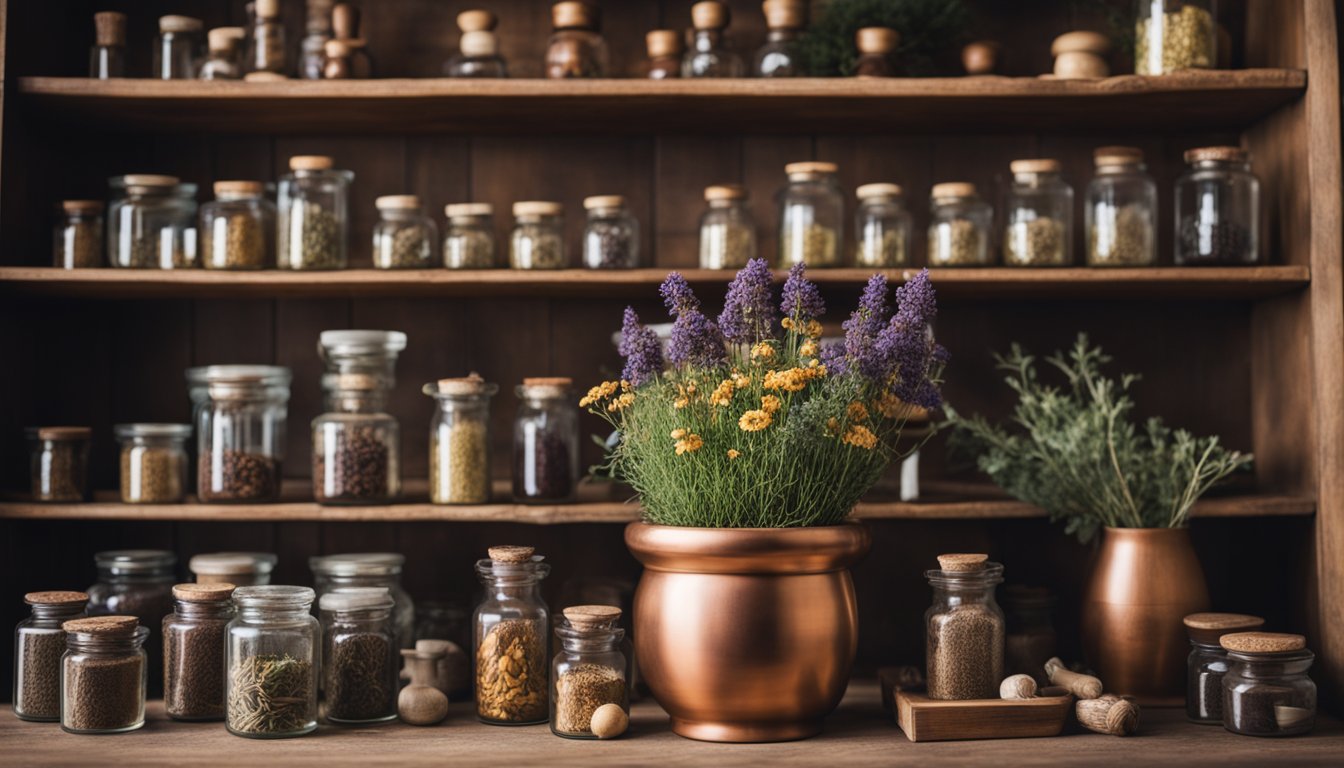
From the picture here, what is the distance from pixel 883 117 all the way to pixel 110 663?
1401 millimetres

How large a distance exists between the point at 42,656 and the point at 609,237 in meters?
1.01

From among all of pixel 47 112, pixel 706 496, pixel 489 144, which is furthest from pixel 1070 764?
pixel 47 112

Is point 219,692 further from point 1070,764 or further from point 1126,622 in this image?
point 1126,622

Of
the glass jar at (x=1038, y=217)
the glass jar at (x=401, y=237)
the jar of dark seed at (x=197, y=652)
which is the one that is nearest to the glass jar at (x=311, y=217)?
the glass jar at (x=401, y=237)

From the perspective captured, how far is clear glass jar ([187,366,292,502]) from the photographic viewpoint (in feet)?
6.24

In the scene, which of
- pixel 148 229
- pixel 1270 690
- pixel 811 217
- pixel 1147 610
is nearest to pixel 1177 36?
pixel 811 217

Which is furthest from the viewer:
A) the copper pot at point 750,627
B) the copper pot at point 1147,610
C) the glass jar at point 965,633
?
the copper pot at point 1147,610

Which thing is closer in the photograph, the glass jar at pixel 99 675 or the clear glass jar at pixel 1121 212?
the glass jar at pixel 99 675

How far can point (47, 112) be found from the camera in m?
1.99

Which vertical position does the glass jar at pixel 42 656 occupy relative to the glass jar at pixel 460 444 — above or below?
below

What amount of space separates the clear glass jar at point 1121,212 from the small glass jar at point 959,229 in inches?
6.5

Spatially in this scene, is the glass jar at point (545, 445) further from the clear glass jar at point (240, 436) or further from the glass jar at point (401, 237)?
the clear glass jar at point (240, 436)

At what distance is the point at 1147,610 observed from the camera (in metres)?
1.78

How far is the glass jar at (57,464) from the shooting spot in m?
1.89
